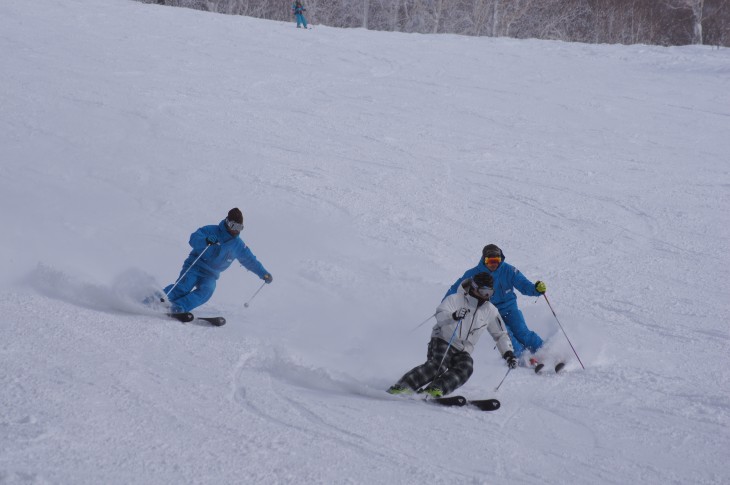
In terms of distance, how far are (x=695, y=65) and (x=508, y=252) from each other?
13010mm

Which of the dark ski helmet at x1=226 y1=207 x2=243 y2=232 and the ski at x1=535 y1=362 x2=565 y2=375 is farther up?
the dark ski helmet at x1=226 y1=207 x2=243 y2=232

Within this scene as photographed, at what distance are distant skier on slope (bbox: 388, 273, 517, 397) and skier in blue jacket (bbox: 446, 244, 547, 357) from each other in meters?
0.63

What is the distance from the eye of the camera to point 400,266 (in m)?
8.43

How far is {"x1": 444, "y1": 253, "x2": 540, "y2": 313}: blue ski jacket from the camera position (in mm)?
5945

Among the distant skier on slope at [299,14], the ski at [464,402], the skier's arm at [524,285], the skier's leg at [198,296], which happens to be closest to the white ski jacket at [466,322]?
the ski at [464,402]

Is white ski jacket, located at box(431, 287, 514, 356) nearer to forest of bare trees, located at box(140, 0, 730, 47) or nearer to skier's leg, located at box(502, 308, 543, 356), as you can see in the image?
skier's leg, located at box(502, 308, 543, 356)

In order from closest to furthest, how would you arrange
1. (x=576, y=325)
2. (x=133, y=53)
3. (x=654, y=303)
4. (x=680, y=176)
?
(x=576, y=325)
(x=654, y=303)
(x=680, y=176)
(x=133, y=53)

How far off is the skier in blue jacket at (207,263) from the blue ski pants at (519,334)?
2149mm

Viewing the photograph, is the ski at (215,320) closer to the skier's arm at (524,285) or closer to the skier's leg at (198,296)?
the skier's leg at (198,296)

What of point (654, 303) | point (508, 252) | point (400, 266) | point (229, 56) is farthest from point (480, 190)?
point (229, 56)

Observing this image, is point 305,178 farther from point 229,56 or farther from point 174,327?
point 229,56

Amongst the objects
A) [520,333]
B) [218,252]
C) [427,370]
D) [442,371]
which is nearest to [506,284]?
[520,333]

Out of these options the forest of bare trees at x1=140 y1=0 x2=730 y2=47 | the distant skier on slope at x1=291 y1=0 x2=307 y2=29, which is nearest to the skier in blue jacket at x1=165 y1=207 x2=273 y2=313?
the distant skier on slope at x1=291 y1=0 x2=307 y2=29

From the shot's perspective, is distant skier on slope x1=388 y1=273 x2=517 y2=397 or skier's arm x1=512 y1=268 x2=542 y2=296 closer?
distant skier on slope x1=388 y1=273 x2=517 y2=397
